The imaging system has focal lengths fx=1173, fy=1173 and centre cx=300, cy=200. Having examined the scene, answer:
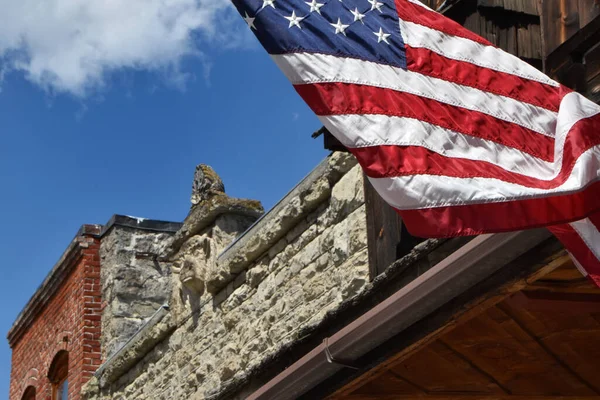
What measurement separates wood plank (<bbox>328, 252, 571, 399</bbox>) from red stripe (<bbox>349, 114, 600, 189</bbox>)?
32cm

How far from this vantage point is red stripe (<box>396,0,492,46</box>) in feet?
16.7

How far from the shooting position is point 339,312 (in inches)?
219

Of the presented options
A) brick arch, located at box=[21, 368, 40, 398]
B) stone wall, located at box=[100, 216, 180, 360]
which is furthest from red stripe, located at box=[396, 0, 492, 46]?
brick arch, located at box=[21, 368, 40, 398]

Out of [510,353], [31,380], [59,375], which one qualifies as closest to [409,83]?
[510,353]

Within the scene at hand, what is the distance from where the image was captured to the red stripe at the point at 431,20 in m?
5.08

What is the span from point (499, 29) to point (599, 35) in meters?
0.93

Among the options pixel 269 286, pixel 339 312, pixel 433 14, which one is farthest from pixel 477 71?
pixel 269 286

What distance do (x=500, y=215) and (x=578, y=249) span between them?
350 millimetres

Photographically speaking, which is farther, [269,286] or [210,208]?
[210,208]

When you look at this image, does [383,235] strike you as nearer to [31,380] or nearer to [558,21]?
[558,21]

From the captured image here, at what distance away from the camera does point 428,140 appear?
14.7ft

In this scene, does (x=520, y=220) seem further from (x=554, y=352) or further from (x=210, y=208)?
(x=210, y=208)

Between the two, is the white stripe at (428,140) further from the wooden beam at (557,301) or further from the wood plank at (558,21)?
the wood plank at (558,21)

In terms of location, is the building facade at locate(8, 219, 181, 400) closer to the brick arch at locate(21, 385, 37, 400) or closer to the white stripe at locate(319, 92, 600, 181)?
the brick arch at locate(21, 385, 37, 400)
